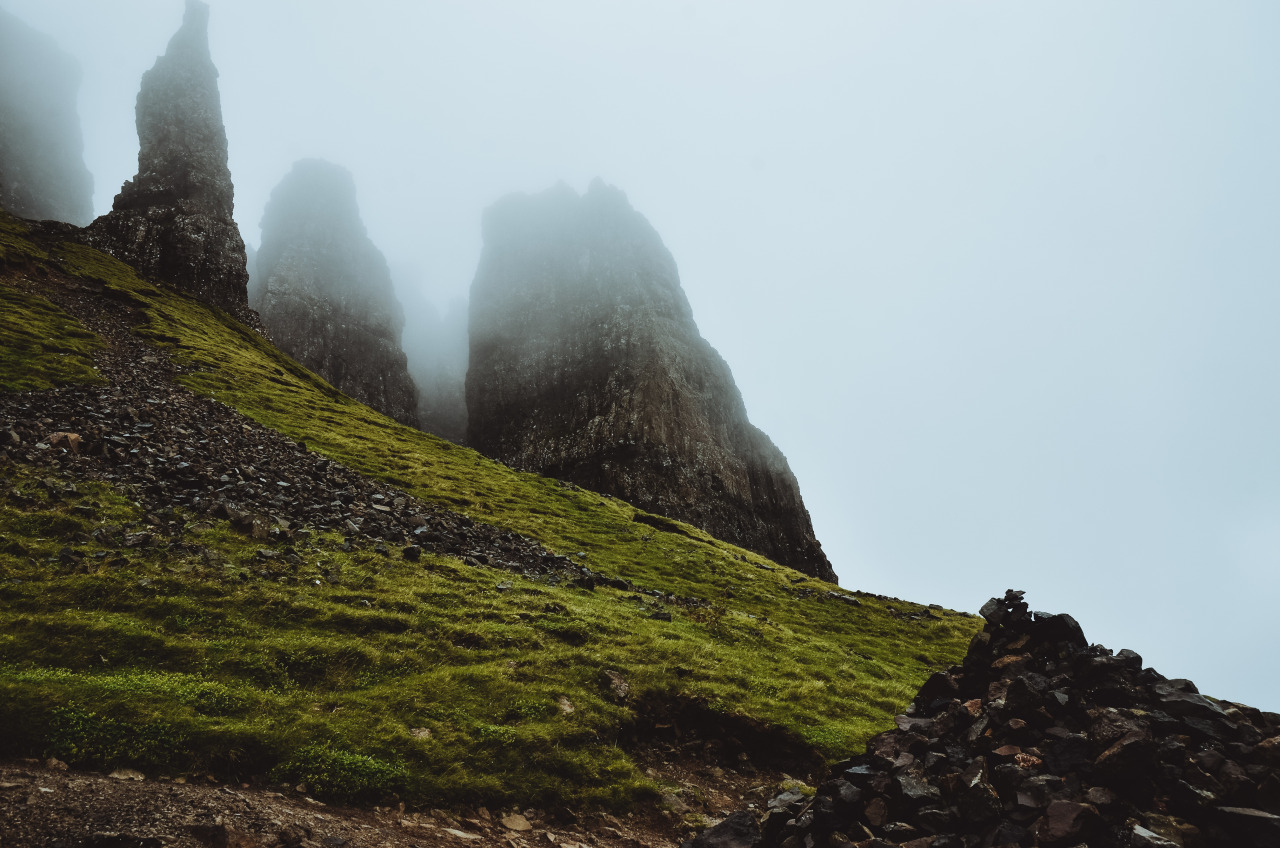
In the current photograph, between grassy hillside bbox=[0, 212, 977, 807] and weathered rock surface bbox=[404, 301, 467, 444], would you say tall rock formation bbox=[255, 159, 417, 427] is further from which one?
grassy hillside bbox=[0, 212, 977, 807]

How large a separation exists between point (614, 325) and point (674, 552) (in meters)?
79.4

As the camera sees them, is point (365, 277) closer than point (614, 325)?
No

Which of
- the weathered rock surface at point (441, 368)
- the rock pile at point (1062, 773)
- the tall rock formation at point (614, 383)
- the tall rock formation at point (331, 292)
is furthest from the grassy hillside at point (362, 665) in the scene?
the weathered rock surface at point (441, 368)

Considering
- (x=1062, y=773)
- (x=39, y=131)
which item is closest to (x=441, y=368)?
(x=39, y=131)

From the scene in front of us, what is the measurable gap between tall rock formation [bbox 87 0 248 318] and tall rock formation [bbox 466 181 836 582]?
47616 millimetres

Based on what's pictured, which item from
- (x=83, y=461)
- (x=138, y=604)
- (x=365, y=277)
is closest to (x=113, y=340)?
(x=83, y=461)

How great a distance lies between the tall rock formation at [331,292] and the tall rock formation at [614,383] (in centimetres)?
1828

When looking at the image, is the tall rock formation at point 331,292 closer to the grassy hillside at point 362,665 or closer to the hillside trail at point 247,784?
the hillside trail at point 247,784

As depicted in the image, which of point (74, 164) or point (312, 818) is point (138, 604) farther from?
point (74, 164)

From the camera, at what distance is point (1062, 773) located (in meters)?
7.47

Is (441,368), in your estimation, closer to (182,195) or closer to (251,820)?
(182,195)

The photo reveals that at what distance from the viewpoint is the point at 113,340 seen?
48.9 meters

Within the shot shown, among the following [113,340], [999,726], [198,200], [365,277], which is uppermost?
[365,277]

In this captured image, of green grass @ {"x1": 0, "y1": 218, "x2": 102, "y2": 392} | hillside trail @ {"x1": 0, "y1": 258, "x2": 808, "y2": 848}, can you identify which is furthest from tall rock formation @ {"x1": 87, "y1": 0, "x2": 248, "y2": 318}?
hillside trail @ {"x1": 0, "y1": 258, "x2": 808, "y2": 848}
